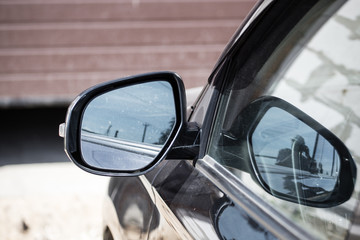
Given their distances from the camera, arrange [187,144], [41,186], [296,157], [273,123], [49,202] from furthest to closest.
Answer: [41,186] → [49,202] → [187,144] → [273,123] → [296,157]

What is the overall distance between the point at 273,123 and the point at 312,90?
0.45 ft

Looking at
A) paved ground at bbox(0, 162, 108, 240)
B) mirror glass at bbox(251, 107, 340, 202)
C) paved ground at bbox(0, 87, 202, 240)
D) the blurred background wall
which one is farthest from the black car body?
the blurred background wall

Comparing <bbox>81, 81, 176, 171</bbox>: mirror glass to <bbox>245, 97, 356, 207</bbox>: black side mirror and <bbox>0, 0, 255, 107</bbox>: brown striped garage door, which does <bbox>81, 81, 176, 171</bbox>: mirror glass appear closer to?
<bbox>245, 97, 356, 207</bbox>: black side mirror

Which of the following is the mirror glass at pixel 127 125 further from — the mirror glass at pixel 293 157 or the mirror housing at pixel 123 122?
the mirror glass at pixel 293 157

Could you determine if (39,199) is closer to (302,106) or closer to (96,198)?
(96,198)

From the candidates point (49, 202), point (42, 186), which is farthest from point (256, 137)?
point (42, 186)

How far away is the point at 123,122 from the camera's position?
4.91 feet

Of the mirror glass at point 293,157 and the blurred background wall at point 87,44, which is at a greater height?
the mirror glass at point 293,157

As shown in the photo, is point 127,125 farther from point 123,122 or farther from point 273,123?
point 273,123

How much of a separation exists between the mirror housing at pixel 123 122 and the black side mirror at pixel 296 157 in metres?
0.23

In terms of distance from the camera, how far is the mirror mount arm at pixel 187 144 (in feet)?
4.62

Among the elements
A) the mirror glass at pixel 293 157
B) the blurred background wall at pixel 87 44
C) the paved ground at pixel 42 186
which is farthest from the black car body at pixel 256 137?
the blurred background wall at pixel 87 44

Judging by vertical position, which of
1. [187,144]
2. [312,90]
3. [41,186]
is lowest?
[41,186]

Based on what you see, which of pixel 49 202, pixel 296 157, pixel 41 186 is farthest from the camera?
pixel 41 186
